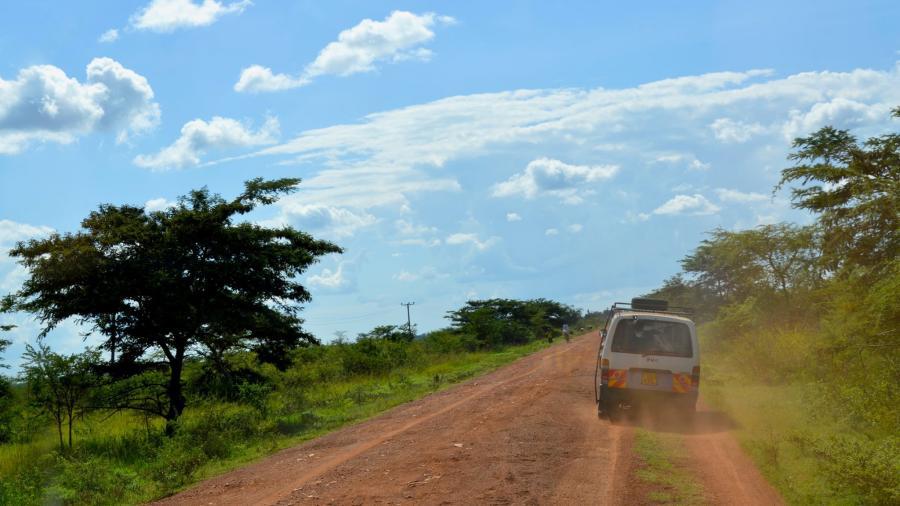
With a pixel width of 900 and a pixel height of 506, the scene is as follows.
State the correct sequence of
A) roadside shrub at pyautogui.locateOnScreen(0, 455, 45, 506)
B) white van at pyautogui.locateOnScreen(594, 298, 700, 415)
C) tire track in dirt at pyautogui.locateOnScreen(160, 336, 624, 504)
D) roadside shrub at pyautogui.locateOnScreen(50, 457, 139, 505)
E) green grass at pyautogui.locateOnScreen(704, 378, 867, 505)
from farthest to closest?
white van at pyautogui.locateOnScreen(594, 298, 700, 415)
roadside shrub at pyautogui.locateOnScreen(50, 457, 139, 505)
roadside shrub at pyautogui.locateOnScreen(0, 455, 45, 506)
tire track in dirt at pyautogui.locateOnScreen(160, 336, 624, 504)
green grass at pyautogui.locateOnScreen(704, 378, 867, 505)

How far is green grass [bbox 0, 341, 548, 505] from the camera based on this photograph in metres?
12.7

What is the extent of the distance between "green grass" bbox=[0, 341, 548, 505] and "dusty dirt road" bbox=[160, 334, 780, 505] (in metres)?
1.29

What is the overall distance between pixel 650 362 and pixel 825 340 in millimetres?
4763

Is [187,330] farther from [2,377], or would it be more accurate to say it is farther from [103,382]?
[2,377]

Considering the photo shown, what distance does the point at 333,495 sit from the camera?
9.02 meters

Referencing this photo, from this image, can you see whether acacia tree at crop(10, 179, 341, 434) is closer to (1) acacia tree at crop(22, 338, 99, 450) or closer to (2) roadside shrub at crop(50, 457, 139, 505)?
(1) acacia tree at crop(22, 338, 99, 450)

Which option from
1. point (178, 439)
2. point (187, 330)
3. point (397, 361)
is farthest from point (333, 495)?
point (397, 361)

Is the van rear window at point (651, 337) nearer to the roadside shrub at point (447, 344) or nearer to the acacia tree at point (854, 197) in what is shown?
the acacia tree at point (854, 197)

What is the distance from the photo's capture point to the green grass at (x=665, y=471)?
840 cm

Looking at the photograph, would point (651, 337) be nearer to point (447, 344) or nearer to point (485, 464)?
point (485, 464)

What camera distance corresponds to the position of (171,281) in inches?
748

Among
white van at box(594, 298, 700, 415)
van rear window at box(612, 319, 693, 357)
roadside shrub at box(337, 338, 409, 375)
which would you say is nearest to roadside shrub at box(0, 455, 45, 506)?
white van at box(594, 298, 700, 415)

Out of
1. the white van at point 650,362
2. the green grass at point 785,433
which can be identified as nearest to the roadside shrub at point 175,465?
the white van at point 650,362

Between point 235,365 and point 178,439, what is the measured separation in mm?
5060
